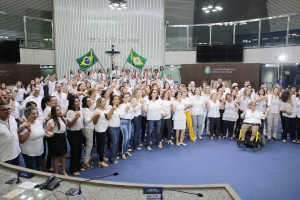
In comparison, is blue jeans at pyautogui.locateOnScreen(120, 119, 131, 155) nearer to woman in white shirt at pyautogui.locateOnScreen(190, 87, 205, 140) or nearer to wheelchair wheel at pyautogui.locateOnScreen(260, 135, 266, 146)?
woman in white shirt at pyautogui.locateOnScreen(190, 87, 205, 140)

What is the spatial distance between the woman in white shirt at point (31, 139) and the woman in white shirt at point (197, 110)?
437 cm

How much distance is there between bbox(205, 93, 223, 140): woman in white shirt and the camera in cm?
696

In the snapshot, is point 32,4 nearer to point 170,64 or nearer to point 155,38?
point 155,38

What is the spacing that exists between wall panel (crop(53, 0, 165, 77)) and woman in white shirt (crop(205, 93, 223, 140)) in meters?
7.61

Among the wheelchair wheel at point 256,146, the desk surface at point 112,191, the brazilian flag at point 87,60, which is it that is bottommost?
the wheelchair wheel at point 256,146

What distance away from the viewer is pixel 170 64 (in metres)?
14.0

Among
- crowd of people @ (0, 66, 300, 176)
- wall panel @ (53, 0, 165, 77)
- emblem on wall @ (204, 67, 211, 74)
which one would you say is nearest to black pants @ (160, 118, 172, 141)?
crowd of people @ (0, 66, 300, 176)

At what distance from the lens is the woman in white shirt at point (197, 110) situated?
690 centimetres

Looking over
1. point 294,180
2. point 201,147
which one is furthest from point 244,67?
point 294,180

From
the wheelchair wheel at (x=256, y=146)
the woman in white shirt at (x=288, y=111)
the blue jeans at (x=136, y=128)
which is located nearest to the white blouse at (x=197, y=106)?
the wheelchair wheel at (x=256, y=146)

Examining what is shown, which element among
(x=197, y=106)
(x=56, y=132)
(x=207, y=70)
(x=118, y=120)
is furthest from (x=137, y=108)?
(x=207, y=70)

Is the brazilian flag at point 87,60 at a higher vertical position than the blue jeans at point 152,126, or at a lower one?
higher

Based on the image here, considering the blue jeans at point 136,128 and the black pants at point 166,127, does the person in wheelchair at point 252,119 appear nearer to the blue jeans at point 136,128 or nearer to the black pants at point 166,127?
the black pants at point 166,127

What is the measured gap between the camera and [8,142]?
10.7 ft
